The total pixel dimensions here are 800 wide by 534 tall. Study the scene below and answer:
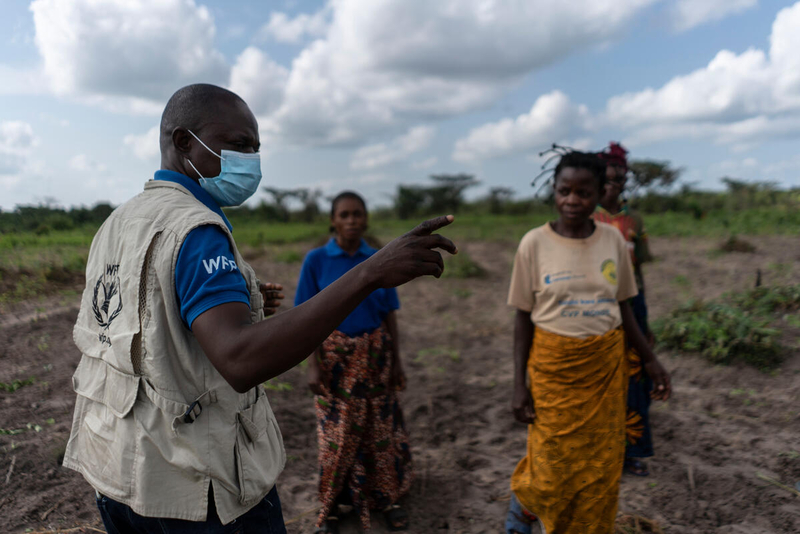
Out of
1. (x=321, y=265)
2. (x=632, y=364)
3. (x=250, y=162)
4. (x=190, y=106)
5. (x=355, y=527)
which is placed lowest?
(x=355, y=527)

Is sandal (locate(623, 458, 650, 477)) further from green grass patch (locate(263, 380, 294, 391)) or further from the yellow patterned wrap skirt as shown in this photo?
green grass patch (locate(263, 380, 294, 391))

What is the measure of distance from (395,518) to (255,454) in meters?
1.88

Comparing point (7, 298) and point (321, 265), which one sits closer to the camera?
point (321, 265)

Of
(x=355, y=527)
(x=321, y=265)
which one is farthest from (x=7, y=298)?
(x=355, y=527)

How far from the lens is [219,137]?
1350 mm

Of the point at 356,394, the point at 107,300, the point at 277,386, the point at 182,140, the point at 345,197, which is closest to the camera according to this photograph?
the point at 107,300

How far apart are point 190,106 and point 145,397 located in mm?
725

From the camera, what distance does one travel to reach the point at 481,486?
3.30m

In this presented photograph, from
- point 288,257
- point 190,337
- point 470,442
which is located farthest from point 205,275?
point 288,257

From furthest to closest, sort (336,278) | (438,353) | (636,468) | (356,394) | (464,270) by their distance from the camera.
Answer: (464,270), (438,353), (636,468), (336,278), (356,394)

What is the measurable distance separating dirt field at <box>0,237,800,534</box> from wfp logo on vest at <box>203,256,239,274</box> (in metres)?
2.24

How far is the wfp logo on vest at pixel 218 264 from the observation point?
43.0 inches

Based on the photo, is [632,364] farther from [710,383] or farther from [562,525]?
[710,383]

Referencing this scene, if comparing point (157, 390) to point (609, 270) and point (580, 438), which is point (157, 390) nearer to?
point (580, 438)
